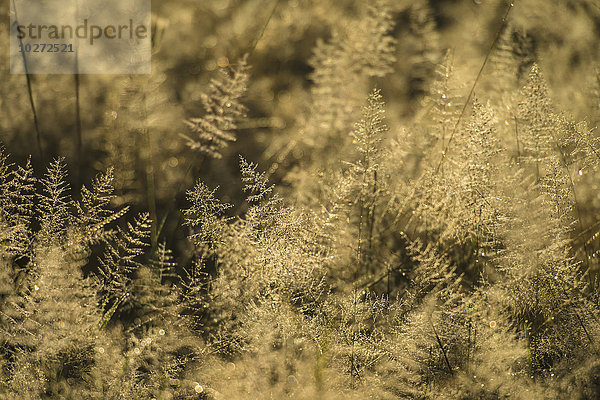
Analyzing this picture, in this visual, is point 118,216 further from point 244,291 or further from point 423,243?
point 423,243

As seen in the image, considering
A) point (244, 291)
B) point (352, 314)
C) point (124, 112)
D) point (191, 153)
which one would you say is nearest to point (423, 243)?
point (352, 314)

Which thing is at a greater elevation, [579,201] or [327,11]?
[327,11]

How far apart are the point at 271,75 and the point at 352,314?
0.38m

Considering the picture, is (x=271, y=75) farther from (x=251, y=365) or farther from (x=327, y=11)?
(x=251, y=365)

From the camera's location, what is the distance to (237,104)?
0.77 metres

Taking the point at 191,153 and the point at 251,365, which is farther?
the point at 191,153

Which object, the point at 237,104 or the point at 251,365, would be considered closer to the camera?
the point at 251,365

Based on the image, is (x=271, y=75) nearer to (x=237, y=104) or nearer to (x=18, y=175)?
(x=237, y=104)

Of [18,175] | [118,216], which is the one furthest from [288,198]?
[18,175]

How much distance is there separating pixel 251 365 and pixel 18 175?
0.40 m

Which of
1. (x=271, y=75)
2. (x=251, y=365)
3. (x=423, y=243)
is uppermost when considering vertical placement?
(x=271, y=75)

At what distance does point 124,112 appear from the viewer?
78cm

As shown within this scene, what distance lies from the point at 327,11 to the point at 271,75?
134 mm

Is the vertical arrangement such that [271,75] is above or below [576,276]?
above
